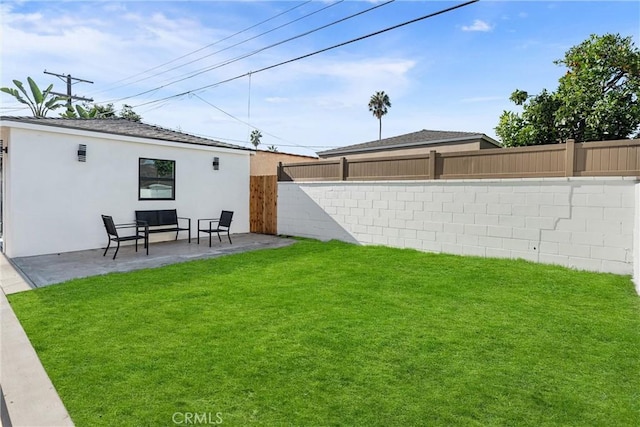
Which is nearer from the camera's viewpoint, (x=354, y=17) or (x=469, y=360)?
(x=469, y=360)

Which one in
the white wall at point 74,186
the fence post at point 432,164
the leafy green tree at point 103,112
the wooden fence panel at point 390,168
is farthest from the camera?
the leafy green tree at point 103,112

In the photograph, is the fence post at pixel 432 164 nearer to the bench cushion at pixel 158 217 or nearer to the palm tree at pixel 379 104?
the bench cushion at pixel 158 217

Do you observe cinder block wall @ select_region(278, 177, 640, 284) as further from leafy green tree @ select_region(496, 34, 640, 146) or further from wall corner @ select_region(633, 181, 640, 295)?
leafy green tree @ select_region(496, 34, 640, 146)

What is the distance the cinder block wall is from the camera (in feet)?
18.8

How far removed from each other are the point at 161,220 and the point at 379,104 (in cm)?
3510

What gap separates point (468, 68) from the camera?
1095cm

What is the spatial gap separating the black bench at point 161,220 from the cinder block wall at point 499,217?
12.5 feet

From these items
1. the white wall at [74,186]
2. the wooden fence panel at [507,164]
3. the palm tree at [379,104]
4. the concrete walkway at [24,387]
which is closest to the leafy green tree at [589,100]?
the wooden fence panel at [507,164]

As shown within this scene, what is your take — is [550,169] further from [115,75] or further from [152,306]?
[115,75]

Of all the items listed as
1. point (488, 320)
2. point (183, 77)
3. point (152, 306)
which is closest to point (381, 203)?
point (488, 320)

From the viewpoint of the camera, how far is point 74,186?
8.15 meters

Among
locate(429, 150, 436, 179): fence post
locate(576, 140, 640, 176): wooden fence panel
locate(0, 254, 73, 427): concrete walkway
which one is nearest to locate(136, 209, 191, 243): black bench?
locate(0, 254, 73, 427): concrete walkway

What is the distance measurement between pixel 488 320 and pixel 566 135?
8.90 m

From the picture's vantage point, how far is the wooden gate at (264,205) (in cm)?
1131
